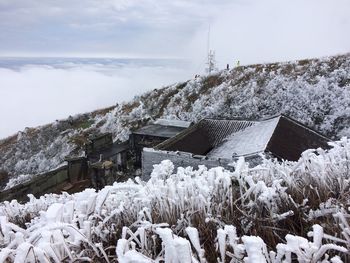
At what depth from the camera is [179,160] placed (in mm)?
20406

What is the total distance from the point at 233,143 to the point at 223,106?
2216cm

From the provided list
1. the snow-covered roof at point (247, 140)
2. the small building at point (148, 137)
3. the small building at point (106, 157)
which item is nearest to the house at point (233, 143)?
the snow-covered roof at point (247, 140)

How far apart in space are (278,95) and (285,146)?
22776 millimetres

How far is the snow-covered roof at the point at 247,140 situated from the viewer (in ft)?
67.5

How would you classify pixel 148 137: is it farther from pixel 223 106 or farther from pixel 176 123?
pixel 223 106

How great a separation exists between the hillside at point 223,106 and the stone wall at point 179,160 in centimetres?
1876

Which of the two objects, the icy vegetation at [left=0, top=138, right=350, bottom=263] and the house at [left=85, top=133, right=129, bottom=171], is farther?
the house at [left=85, top=133, right=129, bottom=171]

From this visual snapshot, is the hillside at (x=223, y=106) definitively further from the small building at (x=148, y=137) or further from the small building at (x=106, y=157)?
the small building at (x=106, y=157)

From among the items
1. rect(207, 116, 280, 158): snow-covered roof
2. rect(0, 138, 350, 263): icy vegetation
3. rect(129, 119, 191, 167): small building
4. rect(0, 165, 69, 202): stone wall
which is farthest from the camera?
rect(129, 119, 191, 167): small building

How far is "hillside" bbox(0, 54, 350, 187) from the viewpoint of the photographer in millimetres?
36844

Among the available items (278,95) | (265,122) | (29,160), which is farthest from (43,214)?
(29,160)

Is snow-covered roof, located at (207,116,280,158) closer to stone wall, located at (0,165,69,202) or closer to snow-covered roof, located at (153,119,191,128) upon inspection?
snow-covered roof, located at (153,119,191,128)

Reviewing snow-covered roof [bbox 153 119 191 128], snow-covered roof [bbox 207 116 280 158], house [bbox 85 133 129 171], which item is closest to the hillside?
snow-covered roof [bbox 153 119 191 128]

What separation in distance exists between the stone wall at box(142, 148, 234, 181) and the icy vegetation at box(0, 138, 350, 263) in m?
14.0
